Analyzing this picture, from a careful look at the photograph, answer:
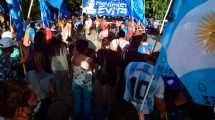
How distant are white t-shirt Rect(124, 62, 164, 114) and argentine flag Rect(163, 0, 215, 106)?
113 centimetres

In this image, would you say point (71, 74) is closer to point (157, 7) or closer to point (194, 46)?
point (194, 46)

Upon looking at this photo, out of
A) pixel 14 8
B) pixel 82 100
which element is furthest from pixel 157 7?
pixel 82 100

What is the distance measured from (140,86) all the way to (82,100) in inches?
117

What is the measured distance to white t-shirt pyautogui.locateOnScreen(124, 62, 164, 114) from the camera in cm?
650

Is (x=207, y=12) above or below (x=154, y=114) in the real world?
above

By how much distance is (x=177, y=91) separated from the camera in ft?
21.8

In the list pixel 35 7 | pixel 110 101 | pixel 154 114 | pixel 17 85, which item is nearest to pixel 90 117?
pixel 110 101

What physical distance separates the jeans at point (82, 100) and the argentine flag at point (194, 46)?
409cm

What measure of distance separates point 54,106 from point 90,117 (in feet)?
3.69

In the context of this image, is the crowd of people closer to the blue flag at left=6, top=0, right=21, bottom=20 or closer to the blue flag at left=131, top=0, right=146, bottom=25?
the blue flag at left=6, top=0, right=21, bottom=20

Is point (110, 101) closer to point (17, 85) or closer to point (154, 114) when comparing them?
point (154, 114)

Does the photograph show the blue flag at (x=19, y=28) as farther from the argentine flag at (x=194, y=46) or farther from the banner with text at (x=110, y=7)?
the argentine flag at (x=194, y=46)

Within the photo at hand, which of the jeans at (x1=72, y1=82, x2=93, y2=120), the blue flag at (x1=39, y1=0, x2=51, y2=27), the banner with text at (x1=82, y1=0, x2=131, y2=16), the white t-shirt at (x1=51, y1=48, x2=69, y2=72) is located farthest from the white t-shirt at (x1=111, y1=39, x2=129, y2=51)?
the blue flag at (x1=39, y1=0, x2=51, y2=27)

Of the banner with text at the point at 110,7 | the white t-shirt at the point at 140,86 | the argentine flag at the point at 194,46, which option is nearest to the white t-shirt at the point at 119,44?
the white t-shirt at the point at 140,86
